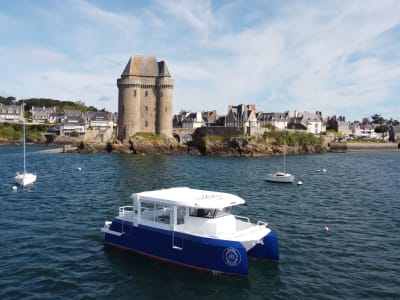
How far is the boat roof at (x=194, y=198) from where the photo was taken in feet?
52.3

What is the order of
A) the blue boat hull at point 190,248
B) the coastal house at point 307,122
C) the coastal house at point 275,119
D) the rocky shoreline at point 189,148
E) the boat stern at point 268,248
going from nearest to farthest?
the blue boat hull at point 190,248 → the boat stern at point 268,248 → the rocky shoreline at point 189,148 → the coastal house at point 307,122 → the coastal house at point 275,119

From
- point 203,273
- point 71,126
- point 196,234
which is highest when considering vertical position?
point 71,126

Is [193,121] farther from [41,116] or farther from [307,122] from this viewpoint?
[41,116]

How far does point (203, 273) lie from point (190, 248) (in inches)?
45.0

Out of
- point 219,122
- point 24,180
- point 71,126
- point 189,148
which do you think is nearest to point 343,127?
point 219,122

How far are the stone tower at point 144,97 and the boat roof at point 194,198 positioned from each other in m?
62.7

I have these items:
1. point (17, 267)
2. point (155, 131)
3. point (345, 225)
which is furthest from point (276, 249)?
point (155, 131)

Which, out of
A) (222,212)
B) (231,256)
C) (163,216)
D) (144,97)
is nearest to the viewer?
(231,256)

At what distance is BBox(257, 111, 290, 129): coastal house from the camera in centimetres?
10912

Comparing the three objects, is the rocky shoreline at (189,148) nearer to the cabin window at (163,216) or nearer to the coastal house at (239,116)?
the coastal house at (239,116)

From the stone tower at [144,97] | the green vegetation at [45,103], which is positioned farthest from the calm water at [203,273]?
the green vegetation at [45,103]

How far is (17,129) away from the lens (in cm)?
12469

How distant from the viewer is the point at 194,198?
1686cm

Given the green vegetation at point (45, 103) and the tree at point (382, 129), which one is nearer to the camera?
the tree at point (382, 129)
